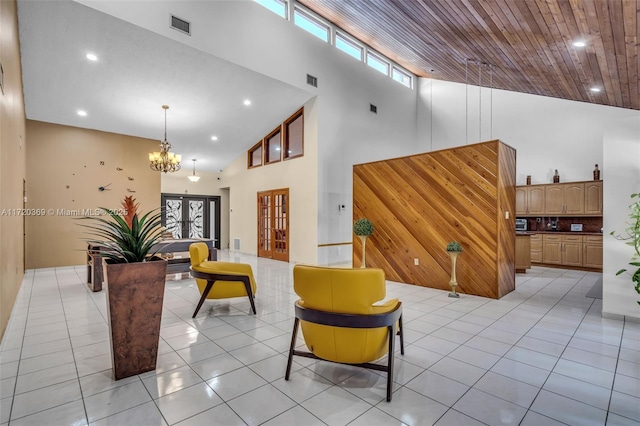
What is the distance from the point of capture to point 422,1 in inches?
163

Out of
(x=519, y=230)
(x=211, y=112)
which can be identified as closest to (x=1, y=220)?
(x=211, y=112)

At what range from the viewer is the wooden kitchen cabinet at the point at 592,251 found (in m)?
6.82

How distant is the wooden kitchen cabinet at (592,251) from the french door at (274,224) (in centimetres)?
700

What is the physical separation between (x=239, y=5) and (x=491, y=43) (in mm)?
4798

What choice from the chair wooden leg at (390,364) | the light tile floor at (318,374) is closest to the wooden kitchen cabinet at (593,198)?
the light tile floor at (318,374)

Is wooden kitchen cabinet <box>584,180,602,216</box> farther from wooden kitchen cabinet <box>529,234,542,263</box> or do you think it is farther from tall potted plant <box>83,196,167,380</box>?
tall potted plant <box>83,196,167,380</box>

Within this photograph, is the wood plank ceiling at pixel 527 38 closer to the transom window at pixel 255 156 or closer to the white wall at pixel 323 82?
the white wall at pixel 323 82

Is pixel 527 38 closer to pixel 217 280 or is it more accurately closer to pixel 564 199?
pixel 217 280

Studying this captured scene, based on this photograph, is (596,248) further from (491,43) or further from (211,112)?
(211,112)

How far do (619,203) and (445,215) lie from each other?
217 centimetres

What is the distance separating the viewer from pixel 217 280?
387 centimetres

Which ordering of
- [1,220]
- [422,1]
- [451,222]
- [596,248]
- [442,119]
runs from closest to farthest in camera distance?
1. [1,220]
2. [422,1]
3. [451,222]
4. [596,248]
5. [442,119]

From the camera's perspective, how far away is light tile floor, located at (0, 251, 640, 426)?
1994 millimetres

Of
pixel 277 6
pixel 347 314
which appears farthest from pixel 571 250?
pixel 277 6
